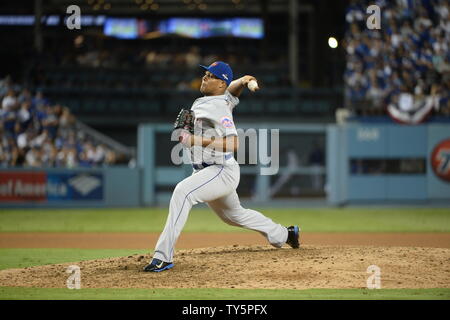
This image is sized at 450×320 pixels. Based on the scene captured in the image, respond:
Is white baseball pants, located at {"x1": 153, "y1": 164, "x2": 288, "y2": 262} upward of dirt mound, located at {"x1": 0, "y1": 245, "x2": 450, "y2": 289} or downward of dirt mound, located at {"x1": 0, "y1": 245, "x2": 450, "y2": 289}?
upward

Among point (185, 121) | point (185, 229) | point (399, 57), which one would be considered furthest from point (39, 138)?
point (185, 121)

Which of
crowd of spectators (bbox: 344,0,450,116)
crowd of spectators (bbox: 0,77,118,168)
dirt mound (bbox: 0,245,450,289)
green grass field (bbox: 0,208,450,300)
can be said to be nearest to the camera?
green grass field (bbox: 0,208,450,300)

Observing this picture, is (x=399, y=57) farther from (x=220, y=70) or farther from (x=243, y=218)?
(x=220, y=70)

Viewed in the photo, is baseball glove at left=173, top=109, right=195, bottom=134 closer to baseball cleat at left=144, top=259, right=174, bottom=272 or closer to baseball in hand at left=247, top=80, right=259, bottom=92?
baseball in hand at left=247, top=80, right=259, bottom=92

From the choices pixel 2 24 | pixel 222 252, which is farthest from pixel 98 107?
pixel 222 252

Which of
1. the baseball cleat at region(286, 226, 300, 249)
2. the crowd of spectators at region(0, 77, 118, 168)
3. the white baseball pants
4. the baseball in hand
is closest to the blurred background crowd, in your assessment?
the crowd of spectators at region(0, 77, 118, 168)

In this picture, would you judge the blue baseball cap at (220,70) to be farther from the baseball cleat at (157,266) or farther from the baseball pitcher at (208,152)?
the baseball cleat at (157,266)

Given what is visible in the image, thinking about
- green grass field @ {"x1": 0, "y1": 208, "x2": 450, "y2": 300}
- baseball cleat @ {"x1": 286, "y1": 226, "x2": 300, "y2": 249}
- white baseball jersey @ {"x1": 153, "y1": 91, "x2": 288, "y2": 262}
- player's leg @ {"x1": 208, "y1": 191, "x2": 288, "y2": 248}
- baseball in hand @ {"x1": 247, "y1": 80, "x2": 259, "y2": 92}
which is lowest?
green grass field @ {"x1": 0, "y1": 208, "x2": 450, "y2": 300}

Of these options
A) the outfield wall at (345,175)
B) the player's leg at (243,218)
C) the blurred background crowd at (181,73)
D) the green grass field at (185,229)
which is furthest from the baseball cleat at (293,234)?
the blurred background crowd at (181,73)
